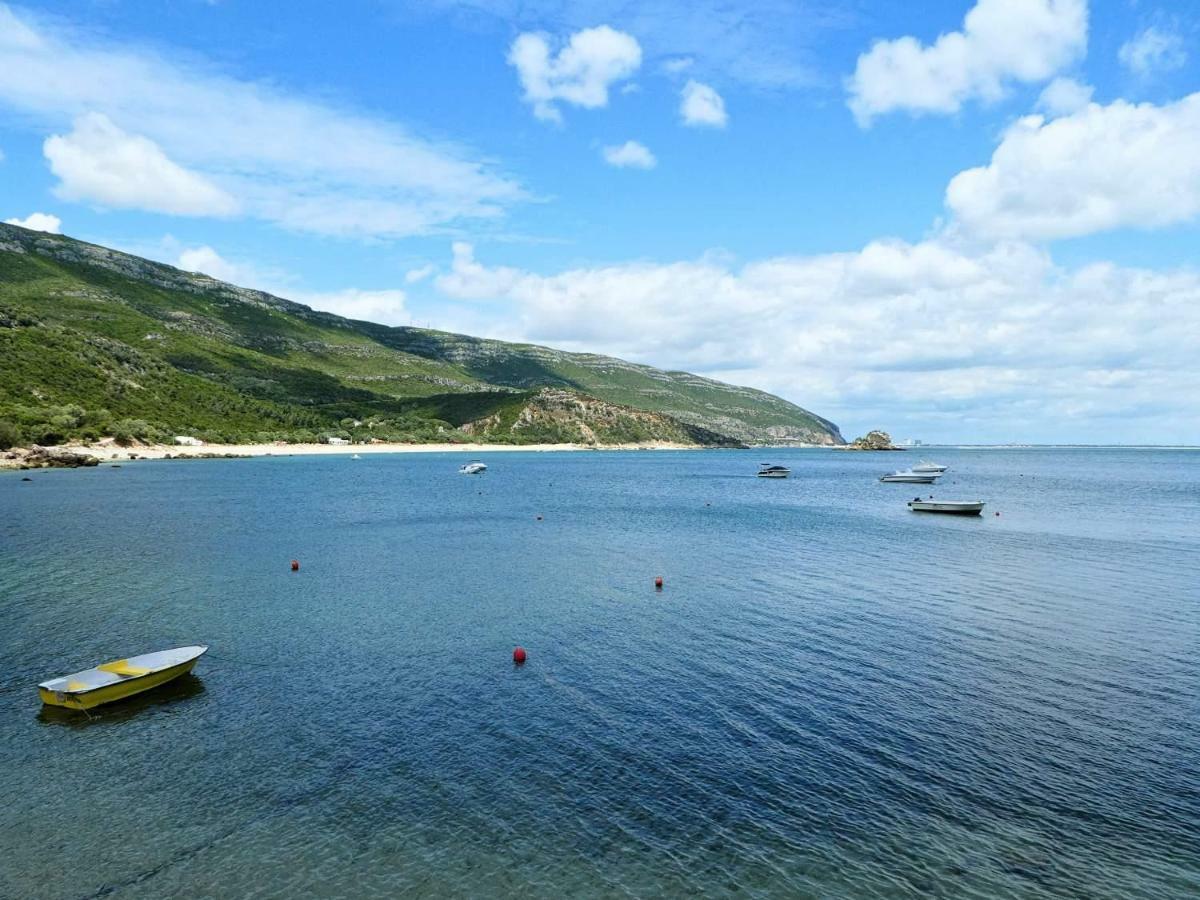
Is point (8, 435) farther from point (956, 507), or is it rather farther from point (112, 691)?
point (956, 507)

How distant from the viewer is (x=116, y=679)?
977 inches

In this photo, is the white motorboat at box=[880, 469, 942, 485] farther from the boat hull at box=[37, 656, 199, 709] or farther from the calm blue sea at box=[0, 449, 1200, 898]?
the boat hull at box=[37, 656, 199, 709]

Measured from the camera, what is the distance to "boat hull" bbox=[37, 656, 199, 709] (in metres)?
23.8

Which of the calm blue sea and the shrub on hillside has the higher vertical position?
the shrub on hillside

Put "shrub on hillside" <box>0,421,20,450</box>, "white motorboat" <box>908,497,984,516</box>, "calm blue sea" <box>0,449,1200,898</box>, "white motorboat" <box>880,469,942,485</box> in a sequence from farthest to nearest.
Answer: "white motorboat" <box>880,469,942,485</box>
"shrub on hillside" <box>0,421,20,450</box>
"white motorboat" <box>908,497,984,516</box>
"calm blue sea" <box>0,449,1200,898</box>

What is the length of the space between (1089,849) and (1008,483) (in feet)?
509

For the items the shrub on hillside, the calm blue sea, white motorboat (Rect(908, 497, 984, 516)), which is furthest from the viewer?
the shrub on hillside

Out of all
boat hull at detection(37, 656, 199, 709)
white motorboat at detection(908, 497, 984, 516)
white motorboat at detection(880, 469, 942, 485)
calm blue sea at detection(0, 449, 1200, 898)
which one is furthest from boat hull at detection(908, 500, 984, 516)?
boat hull at detection(37, 656, 199, 709)

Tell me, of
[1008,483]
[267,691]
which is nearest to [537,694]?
[267,691]

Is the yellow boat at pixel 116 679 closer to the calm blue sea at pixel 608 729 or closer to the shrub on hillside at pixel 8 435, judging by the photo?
the calm blue sea at pixel 608 729

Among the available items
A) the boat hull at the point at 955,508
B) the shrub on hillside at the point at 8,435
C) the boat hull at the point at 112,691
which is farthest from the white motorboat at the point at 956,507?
the shrub on hillside at the point at 8,435

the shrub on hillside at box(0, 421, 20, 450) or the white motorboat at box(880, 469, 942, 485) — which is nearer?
the shrub on hillside at box(0, 421, 20, 450)

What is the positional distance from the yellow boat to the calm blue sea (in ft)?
2.55

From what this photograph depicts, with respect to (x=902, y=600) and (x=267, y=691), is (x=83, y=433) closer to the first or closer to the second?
(x=267, y=691)
